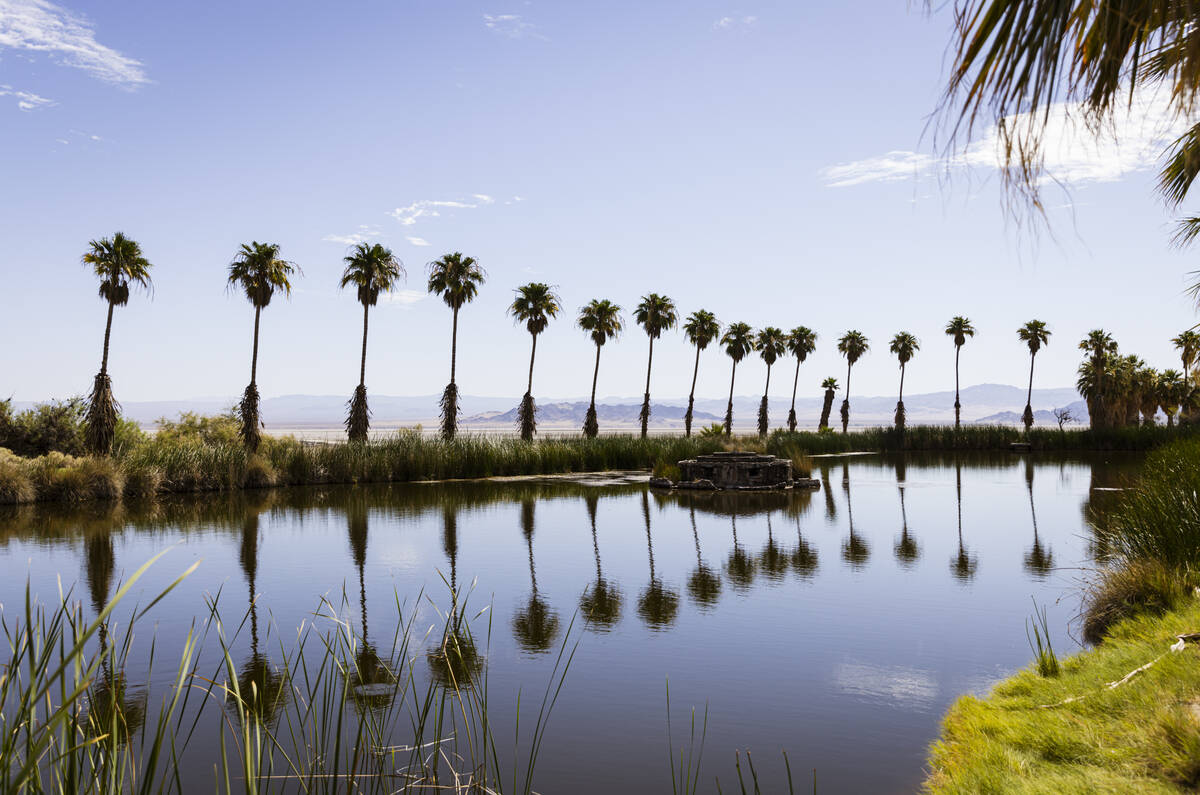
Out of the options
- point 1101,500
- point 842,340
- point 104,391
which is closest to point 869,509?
point 1101,500

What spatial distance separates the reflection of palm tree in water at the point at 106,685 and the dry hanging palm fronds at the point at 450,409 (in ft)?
92.9

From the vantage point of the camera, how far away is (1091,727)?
211 inches

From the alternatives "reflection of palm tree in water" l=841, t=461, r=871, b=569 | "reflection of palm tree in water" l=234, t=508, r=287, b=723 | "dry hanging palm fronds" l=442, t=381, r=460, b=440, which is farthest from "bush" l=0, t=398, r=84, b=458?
"reflection of palm tree in water" l=841, t=461, r=871, b=569

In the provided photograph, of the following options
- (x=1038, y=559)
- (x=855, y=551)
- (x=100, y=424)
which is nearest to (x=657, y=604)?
(x=855, y=551)

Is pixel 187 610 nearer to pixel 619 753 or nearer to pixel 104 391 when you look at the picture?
pixel 619 753

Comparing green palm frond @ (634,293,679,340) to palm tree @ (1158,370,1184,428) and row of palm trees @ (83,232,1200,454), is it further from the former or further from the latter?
palm tree @ (1158,370,1184,428)

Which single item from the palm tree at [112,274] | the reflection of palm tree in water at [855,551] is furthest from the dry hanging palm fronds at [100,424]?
the reflection of palm tree in water at [855,551]

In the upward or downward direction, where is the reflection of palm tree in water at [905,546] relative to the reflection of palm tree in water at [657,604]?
upward

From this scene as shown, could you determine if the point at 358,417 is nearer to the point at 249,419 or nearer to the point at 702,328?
the point at 249,419

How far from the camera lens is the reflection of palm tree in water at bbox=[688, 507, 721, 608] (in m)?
12.0

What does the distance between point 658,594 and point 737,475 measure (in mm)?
18383

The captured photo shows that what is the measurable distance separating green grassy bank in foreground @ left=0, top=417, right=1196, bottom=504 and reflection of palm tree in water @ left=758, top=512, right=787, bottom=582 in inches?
386

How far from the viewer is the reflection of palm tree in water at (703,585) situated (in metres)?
12.0

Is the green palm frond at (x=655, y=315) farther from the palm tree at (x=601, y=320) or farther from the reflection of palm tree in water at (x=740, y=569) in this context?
the reflection of palm tree in water at (x=740, y=569)
